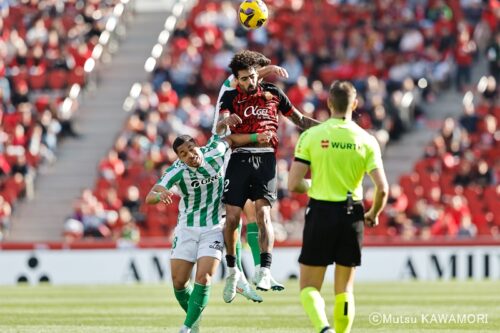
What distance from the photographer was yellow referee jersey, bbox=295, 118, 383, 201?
35.2ft

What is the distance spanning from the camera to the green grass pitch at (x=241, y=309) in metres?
14.6

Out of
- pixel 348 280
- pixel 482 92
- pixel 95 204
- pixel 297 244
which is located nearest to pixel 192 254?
pixel 348 280

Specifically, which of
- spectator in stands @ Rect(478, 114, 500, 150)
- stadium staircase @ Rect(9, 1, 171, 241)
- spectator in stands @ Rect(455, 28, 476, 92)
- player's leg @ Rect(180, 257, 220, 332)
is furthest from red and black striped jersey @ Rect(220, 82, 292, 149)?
spectator in stands @ Rect(455, 28, 476, 92)

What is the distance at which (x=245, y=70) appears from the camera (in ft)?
43.0

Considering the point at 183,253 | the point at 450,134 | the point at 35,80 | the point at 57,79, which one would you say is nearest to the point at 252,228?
the point at 183,253

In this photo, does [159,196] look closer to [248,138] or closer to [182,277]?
[182,277]

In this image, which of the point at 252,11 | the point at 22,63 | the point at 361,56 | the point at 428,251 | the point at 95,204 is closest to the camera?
the point at 252,11

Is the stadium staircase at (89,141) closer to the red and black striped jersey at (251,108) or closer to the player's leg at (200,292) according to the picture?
the red and black striped jersey at (251,108)

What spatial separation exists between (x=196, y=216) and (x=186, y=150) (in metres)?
0.67

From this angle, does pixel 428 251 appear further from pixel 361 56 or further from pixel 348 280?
pixel 348 280

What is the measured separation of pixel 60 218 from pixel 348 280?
17.8 metres

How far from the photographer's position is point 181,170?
12.6m

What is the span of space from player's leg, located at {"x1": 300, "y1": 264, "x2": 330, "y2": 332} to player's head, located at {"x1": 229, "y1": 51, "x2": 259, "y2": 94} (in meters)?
2.77

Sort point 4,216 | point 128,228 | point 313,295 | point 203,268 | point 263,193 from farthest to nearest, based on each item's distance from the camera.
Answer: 1. point 4,216
2. point 128,228
3. point 263,193
4. point 203,268
5. point 313,295
